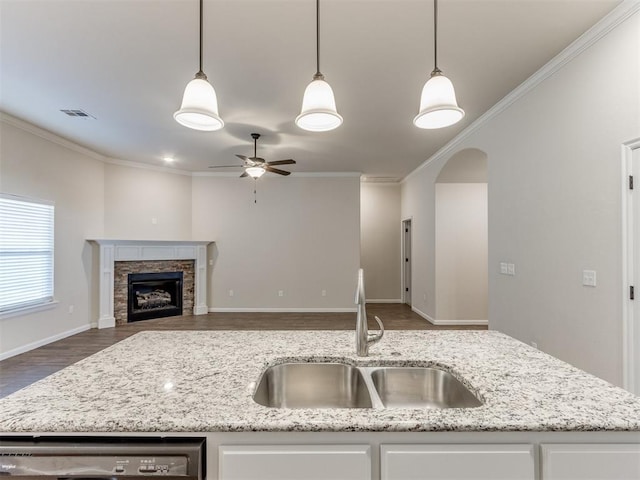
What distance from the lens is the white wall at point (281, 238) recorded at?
6500 millimetres

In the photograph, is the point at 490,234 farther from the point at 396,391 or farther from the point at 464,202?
the point at 396,391

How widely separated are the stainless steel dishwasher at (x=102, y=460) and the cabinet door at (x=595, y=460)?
3.30ft

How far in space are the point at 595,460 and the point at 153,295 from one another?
654 centimetres

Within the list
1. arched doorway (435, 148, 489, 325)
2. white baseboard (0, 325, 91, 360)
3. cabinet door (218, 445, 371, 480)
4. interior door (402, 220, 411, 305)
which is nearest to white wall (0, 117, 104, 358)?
white baseboard (0, 325, 91, 360)

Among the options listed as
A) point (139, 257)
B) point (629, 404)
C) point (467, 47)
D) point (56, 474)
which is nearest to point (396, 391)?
point (629, 404)

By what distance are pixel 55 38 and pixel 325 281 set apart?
5247 millimetres

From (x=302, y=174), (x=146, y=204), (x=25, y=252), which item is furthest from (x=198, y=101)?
(x=146, y=204)

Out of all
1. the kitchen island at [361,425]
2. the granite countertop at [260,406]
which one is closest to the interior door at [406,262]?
the granite countertop at [260,406]

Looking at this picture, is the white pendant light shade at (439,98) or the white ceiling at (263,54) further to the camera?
the white ceiling at (263,54)

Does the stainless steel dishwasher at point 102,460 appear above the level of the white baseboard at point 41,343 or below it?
above

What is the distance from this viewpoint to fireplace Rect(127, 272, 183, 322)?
571 centimetres

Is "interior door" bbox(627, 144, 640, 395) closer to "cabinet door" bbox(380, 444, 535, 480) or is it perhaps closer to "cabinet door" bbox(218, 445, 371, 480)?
"cabinet door" bbox(380, 444, 535, 480)

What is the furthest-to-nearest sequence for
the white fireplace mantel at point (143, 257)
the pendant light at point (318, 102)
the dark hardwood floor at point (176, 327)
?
the white fireplace mantel at point (143, 257)
the dark hardwood floor at point (176, 327)
the pendant light at point (318, 102)

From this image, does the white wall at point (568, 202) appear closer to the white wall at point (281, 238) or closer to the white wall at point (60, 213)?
the white wall at point (281, 238)
